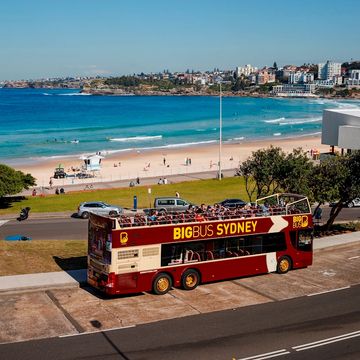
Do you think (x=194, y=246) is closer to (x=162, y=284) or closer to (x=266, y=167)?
(x=162, y=284)

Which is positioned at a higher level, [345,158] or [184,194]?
[345,158]

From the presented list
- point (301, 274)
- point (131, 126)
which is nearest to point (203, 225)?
point (301, 274)

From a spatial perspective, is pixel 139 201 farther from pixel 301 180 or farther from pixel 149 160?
pixel 149 160

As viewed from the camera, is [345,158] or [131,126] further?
[131,126]

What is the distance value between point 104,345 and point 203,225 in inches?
239

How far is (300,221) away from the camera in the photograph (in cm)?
2183

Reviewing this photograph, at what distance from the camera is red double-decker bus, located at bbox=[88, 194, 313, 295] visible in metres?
17.9

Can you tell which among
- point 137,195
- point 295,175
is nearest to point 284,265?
point 295,175

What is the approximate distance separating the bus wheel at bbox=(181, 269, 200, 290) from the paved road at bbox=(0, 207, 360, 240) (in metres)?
11.6

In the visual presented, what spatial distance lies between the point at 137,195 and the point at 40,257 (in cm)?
2339

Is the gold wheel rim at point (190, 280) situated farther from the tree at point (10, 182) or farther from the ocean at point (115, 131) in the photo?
the ocean at point (115, 131)

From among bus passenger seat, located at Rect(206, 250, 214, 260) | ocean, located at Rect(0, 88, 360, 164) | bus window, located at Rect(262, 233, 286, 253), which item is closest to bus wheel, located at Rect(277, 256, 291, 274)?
bus window, located at Rect(262, 233, 286, 253)

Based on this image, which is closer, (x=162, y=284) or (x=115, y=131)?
(x=162, y=284)

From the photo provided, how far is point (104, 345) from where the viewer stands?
14539mm
